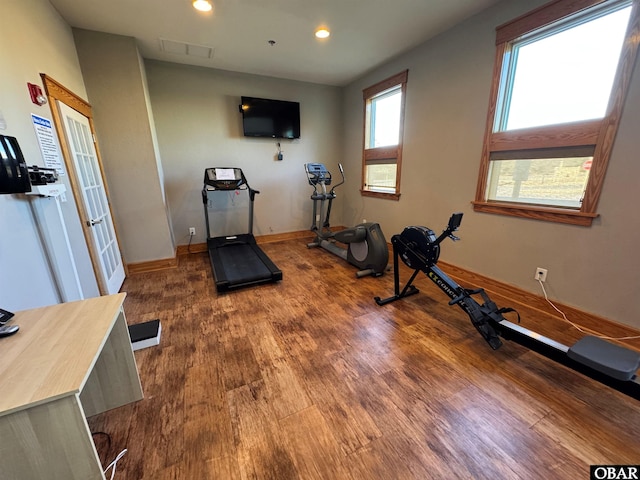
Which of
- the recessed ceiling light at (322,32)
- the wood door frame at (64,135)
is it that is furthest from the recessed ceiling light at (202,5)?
the wood door frame at (64,135)

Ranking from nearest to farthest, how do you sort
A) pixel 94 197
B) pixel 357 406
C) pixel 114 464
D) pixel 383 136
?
pixel 114 464 < pixel 357 406 < pixel 94 197 < pixel 383 136

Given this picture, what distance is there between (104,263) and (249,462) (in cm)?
256

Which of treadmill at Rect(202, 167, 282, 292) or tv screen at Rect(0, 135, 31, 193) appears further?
treadmill at Rect(202, 167, 282, 292)

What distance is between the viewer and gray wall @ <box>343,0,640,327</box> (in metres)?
1.92

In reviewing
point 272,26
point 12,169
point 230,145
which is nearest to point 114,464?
point 12,169

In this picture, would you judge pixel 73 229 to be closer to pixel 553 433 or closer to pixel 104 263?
pixel 104 263

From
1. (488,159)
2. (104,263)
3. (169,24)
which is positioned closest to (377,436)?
(488,159)

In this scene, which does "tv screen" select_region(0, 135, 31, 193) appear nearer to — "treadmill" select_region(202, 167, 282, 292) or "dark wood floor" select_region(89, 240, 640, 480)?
"dark wood floor" select_region(89, 240, 640, 480)

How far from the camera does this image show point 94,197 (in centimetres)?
273

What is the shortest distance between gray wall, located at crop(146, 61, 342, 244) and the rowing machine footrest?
423 centimetres

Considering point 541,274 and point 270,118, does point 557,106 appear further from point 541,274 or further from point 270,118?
point 270,118

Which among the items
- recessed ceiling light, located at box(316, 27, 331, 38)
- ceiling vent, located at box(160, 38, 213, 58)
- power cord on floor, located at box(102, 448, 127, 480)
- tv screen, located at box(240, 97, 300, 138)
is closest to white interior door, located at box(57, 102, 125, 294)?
ceiling vent, located at box(160, 38, 213, 58)

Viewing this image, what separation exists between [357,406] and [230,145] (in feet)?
13.5

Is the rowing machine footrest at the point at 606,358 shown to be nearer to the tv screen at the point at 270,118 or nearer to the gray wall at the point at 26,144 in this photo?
the gray wall at the point at 26,144
